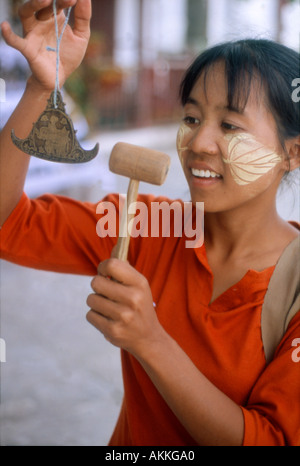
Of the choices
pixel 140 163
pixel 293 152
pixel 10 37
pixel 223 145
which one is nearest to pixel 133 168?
pixel 140 163

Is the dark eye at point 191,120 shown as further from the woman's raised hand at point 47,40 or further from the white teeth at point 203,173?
the woman's raised hand at point 47,40

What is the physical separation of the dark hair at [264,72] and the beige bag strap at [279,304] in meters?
0.31

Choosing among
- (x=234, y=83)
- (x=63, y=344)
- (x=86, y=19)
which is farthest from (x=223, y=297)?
(x=63, y=344)

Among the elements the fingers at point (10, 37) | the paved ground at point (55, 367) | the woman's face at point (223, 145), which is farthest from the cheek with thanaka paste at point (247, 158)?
the paved ground at point (55, 367)

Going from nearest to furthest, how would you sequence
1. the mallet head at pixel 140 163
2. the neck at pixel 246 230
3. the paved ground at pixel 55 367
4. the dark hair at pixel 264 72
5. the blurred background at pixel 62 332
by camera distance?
the mallet head at pixel 140 163, the dark hair at pixel 264 72, the neck at pixel 246 230, the blurred background at pixel 62 332, the paved ground at pixel 55 367

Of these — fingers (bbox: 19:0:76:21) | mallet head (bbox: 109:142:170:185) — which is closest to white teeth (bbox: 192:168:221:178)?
mallet head (bbox: 109:142:170:185)

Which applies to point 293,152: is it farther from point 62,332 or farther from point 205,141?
point 62,332

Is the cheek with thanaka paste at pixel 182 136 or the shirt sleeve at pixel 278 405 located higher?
the cheek with thanaka paste at pixel 182 136

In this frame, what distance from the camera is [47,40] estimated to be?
1.19 meters

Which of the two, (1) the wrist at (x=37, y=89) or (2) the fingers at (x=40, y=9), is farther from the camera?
(1) the wrist at (x=37, y=89)

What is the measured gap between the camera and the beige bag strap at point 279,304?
1230 mm

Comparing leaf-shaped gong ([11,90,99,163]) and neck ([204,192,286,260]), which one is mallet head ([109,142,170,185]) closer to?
leaf-shaped gong ([11,90,99,163])
